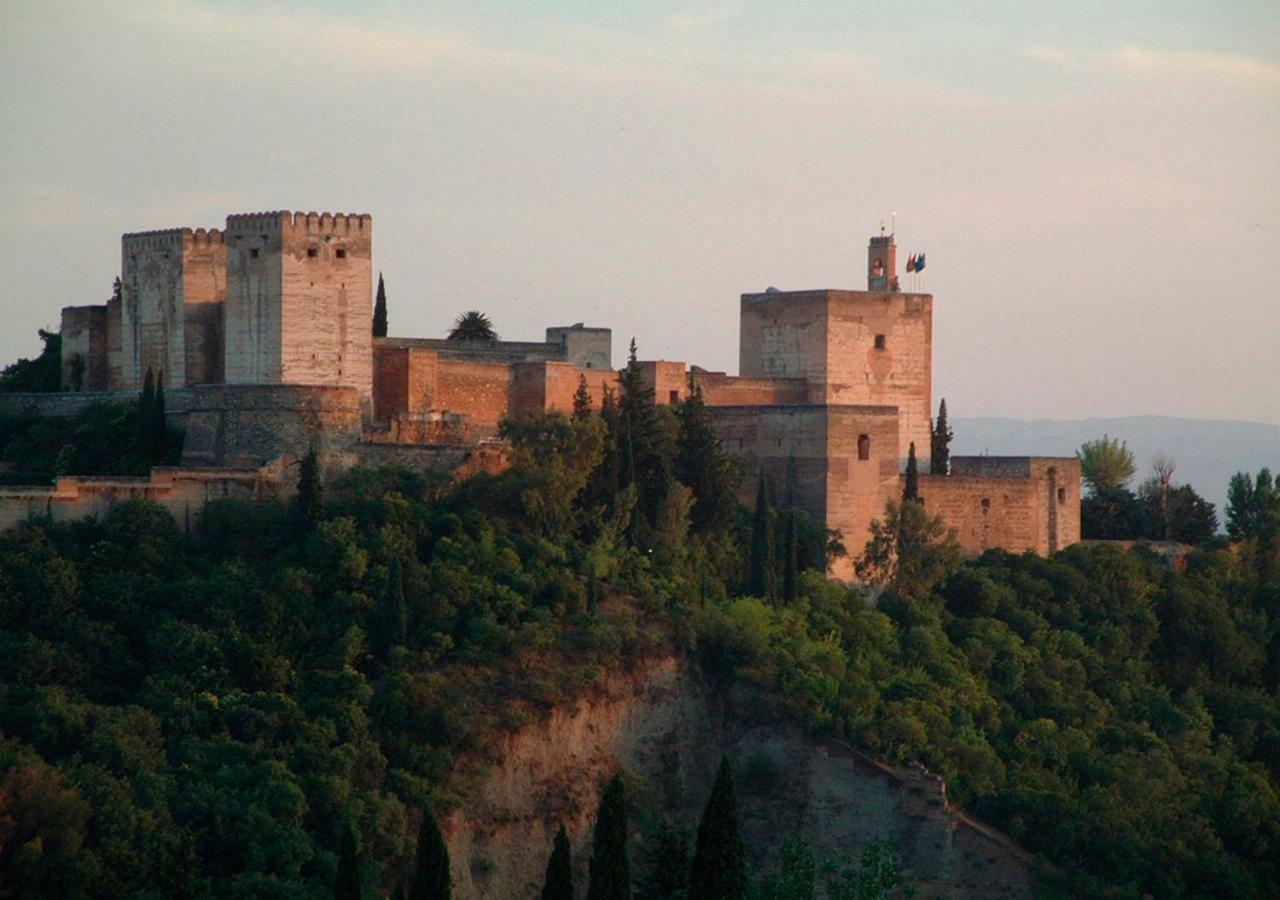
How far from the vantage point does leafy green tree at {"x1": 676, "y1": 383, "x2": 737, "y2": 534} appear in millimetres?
39688

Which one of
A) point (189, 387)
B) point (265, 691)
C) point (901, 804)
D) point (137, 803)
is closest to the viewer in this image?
point (137, 803)

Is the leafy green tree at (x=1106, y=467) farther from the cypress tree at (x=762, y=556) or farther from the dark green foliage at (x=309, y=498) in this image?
the dark green foliage at (x=309, y=498)

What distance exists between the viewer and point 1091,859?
119 ft

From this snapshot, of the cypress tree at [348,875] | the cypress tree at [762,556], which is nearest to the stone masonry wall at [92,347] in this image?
the cypress tree at [762,556]

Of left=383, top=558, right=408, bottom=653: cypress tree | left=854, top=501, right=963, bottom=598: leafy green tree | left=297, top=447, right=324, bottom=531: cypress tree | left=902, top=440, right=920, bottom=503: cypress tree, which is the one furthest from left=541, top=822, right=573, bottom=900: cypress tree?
left=902, top=440, right=920, bottom=503: cypress tree

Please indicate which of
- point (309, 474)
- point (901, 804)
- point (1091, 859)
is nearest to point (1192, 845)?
point (1091, 859)

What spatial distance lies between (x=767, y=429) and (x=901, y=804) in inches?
297

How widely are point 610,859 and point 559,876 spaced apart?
59 centimetres

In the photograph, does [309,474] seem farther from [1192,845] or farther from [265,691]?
[1192,845]

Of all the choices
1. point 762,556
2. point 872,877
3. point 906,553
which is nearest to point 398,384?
point 762,556

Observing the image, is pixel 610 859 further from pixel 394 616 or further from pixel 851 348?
pixel 851 348

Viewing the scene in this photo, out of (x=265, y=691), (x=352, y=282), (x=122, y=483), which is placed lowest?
(x=265, y=691)

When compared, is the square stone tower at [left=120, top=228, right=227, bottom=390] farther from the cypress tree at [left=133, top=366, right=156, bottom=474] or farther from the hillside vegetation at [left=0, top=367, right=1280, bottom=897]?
the hillside vegetation at [left=0, top=367, right=1280, bottom=897]

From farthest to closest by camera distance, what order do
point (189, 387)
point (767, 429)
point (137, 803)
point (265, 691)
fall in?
point (767, 429) → point (189, 387) → point (265, 691) → point (137, 803)
